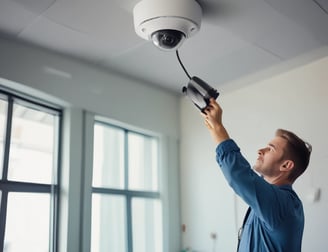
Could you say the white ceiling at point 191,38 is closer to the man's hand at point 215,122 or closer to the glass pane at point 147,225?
the man's hand at point 215,122

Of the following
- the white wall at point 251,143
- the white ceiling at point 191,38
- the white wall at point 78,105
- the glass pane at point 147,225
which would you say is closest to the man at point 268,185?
the white ceiling at point 191,38

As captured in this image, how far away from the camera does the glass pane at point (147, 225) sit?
11.6ft

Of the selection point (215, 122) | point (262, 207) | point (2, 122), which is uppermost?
point (2, 122)

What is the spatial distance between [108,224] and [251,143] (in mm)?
1351

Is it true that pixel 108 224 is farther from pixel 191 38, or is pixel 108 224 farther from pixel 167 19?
pixel 167 19

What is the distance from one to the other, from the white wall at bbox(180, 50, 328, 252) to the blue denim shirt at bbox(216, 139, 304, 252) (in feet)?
3.98

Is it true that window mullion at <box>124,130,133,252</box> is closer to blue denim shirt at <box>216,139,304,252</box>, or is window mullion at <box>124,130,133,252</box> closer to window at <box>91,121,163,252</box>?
window at <box>91,121,163,252</box>

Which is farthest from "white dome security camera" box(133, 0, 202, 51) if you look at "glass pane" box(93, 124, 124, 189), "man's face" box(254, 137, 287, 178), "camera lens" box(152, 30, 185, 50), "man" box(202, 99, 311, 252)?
"glass pane" box(93, 124, 124, 189)

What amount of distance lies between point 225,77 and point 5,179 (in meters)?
1.97

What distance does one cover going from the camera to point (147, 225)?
3.65 meters

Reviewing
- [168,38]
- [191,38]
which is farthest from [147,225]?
[168,38]

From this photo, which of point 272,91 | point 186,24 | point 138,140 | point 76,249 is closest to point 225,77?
point 272,91

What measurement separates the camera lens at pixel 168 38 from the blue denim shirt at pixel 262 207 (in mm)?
1006

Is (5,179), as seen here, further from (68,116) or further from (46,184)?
(68,116)
